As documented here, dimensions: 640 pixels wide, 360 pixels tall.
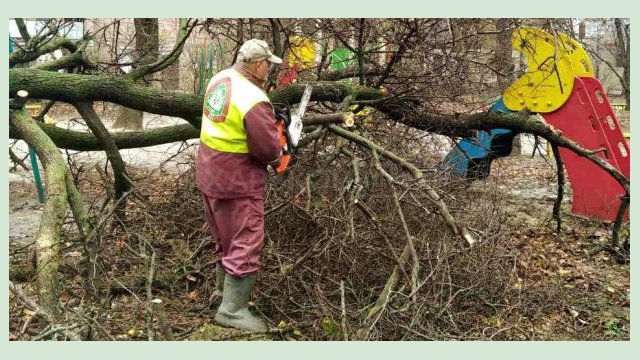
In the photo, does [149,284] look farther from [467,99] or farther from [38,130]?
[467,99]

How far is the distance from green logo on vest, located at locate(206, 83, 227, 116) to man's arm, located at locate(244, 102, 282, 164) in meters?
0.21

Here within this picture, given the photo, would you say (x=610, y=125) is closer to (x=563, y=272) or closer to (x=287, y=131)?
(x=563, y=272)

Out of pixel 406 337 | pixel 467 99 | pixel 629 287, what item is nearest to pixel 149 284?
pixel 406 337

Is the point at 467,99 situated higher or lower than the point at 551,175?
higher

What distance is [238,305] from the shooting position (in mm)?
4504

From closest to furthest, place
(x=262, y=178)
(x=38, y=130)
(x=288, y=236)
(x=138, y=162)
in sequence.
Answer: (x=262, y=178) → (x=288, y=236) → (x=38, y=130) → (x=138, y=162)

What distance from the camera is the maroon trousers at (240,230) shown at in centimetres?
440

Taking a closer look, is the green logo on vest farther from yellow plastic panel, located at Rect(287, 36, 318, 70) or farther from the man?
yellow plastic panel, located at Rect(287, 36, 318, 70)

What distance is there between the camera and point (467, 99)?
8055mm

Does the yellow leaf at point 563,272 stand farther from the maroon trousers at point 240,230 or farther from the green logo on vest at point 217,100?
the green logo on vest at point 217,100

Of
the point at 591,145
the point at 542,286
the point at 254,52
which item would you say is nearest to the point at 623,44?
the point at 591,145

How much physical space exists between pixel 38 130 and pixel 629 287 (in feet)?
16.7

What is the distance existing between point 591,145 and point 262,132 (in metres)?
4.75

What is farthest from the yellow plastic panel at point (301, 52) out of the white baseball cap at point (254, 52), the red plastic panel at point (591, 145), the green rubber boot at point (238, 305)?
the green rubber boot at point (238, 305)
